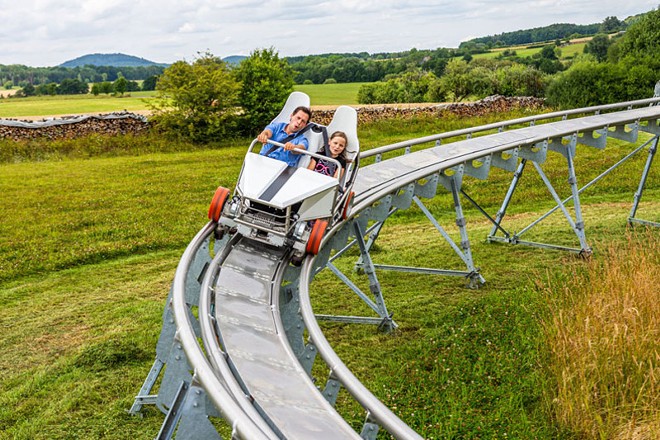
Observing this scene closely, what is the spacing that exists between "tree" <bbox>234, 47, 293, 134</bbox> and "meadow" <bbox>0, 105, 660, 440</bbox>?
1141 cm

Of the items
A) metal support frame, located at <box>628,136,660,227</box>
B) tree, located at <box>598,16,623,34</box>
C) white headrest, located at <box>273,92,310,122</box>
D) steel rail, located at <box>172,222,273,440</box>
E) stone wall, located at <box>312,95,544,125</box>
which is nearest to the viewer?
steel rail, located at <box>172,222,273,440</box>

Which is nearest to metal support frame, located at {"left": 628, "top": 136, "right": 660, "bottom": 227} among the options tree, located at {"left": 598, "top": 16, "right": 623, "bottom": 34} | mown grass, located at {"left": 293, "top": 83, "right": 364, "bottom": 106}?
mown grass, located at {"left": 293, "top": 83, "right": 364, "bottom": 106}

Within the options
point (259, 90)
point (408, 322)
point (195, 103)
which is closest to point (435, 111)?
point (259, 90)

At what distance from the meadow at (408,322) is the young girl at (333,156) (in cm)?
254

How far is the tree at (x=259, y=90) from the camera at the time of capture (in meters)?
28.7

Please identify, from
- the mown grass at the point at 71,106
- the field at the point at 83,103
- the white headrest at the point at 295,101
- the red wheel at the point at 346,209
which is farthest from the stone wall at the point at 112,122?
the red wheel at the point at 346,209

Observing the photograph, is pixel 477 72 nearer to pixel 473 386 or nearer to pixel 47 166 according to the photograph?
pixel 47 166

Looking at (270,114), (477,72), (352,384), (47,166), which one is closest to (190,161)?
(47,166)

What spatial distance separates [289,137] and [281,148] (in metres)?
0.36

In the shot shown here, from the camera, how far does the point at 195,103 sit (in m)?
27.1

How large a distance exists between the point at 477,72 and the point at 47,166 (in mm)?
38624

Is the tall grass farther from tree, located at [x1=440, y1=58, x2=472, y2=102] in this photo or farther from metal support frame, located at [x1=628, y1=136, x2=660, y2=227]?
tree, located at [x1=440, y1=58, x2=472, y2=102]

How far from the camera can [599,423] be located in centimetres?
661

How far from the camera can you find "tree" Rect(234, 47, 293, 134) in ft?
94.3
